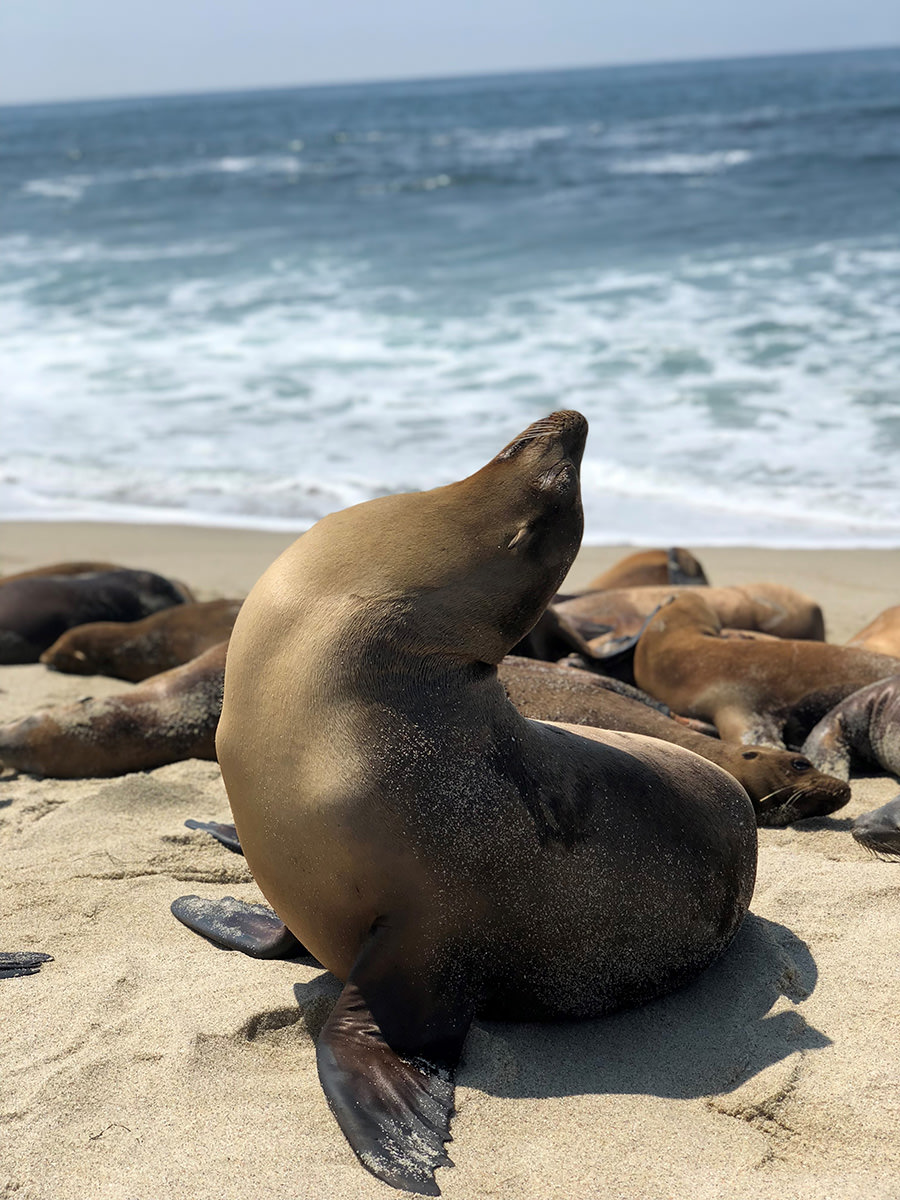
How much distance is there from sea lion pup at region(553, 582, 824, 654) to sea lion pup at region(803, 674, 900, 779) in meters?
1.27

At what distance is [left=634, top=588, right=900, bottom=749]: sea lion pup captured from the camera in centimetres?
527

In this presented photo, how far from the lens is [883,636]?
5965 mm

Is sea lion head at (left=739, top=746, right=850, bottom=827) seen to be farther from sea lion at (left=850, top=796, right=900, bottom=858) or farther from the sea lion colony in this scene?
the sea lion colony

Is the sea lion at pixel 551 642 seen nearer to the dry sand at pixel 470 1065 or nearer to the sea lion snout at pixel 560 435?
the dry sand at pixel 470 1065

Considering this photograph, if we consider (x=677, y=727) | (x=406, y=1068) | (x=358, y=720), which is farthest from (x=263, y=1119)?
(x=677, y=727)

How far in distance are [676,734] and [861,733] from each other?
84cm

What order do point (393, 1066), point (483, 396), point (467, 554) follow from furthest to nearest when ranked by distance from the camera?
point (483, 396) → point (467, 554) → point (393, 1066)

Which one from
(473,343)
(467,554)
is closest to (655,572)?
(467,554)

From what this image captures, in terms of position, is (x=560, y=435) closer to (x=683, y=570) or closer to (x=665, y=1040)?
(x=665, y=1040)

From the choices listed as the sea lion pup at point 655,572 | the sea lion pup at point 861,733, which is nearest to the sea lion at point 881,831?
the sea lion pup at point 861,733

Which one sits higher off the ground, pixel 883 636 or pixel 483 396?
pixel 483 396

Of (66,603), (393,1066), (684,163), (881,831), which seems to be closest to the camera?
(393,1066)

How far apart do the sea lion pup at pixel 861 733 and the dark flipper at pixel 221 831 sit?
2.27 metres

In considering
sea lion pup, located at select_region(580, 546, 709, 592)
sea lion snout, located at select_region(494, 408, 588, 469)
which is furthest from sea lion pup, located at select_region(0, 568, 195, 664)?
sea lion snout, located at select_region(494, 408, 588, 469)
